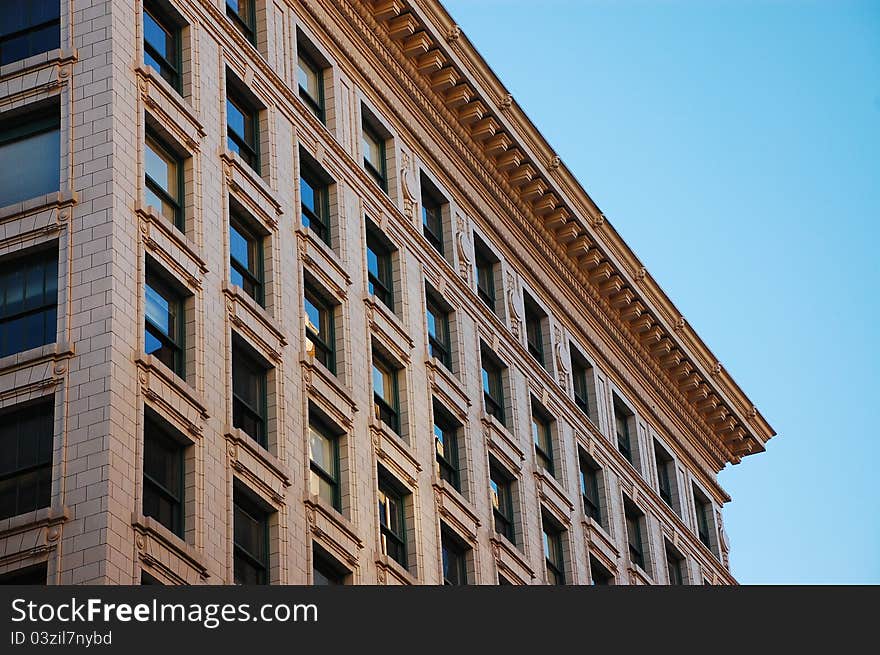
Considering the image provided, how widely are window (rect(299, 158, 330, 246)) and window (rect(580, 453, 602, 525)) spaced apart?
1466 cm

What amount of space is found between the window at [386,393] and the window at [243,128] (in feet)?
19.5

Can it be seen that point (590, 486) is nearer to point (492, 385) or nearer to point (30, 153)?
point (492, 385)

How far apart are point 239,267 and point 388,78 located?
12.7 metres

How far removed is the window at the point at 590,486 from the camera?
205 ft

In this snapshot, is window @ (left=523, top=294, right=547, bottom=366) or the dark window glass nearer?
the dark window glass

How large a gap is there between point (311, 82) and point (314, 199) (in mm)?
3908

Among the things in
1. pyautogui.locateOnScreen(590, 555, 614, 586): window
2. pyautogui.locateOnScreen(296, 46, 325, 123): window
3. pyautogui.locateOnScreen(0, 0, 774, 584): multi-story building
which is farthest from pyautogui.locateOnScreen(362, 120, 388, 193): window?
pyautogui.locateOnScreen(590, 555, 614, 586): window

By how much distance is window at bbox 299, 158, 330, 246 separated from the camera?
50.6m

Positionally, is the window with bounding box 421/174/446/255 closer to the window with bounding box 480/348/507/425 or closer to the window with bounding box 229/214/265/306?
the window with bounding box 480/348/507/425

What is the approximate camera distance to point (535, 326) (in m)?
64.1

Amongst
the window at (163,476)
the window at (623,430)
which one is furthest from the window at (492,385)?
the window at (163,476)

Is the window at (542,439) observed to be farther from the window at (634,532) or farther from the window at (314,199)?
the window at (314,199)

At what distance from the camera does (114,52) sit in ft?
142

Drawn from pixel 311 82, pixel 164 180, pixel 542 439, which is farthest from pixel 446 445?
pixel 164 180
